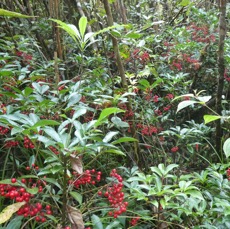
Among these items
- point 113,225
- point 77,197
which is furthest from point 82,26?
point 113,225

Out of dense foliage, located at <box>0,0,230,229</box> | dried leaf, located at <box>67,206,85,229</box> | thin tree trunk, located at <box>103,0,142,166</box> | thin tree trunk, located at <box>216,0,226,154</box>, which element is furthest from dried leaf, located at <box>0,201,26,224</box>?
thin tree trunk, located at <box>216,0,226,154</box>

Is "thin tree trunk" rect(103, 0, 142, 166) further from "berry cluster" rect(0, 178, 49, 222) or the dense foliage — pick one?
"berry cluster" rect(0, 178, 49, 222)

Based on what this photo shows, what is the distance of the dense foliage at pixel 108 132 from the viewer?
837mm

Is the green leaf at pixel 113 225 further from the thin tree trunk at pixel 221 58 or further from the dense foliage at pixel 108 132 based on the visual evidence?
the thin tree trunk at pixel 221 58

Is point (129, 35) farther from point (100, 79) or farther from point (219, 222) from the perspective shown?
point (219, 222)

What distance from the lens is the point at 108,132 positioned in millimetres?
1261

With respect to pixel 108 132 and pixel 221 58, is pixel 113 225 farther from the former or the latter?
pixel 221 58

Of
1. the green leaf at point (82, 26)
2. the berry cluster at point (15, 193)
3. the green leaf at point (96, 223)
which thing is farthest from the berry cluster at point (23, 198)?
the green leaf at point (82, 26)

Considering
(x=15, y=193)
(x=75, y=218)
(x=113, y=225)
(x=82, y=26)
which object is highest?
(x=82, y=26)

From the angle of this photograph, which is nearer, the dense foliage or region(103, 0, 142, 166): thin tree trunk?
the dense foliage

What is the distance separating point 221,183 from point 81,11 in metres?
1.91

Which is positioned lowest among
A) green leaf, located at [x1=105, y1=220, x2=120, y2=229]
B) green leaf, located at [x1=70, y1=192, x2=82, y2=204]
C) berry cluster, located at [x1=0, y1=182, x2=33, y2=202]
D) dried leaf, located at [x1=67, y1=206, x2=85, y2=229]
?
green leaf, located at [x1=105, y1=220, x2=120, y2=229]

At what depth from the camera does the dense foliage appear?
84 cm

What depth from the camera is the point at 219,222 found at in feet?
3.48
